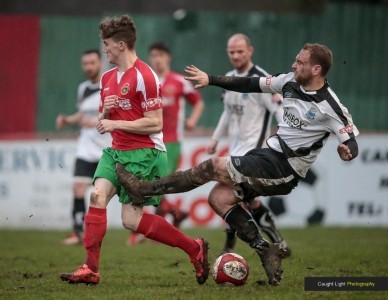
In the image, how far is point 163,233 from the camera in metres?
7.96

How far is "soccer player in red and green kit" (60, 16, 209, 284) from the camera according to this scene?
7.82 metres

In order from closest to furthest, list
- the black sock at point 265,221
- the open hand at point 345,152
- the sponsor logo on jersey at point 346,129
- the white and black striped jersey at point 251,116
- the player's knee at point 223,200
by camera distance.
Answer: the open hand at point 345,152
the sponsor logo on jersey at point 346,129
the player's knee at point 223,200
the black sock at point 265,221
the white and black striped jersey at point 251,116

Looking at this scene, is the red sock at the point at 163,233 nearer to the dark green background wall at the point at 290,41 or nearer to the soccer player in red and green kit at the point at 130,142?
the soccer player in red and green kit at the point at 130,142

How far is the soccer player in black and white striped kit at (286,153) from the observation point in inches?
302

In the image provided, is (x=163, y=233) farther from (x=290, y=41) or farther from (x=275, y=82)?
(x=290, y=41)

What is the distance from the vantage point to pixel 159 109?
7953 mm

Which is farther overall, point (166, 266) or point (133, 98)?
point (166, 266)

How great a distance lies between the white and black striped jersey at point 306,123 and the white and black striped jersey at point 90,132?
516 cm

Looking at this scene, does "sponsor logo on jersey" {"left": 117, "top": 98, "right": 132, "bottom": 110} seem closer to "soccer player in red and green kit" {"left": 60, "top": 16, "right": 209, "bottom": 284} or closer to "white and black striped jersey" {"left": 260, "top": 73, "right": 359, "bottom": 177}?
"soccer player in red and green kit" {"left": 60, "top": 16, "right": 209, "bottom": 284}

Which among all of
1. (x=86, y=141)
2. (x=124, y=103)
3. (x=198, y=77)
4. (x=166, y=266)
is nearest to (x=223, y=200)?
(x=198, y=77)

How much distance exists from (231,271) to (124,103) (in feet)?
5.66

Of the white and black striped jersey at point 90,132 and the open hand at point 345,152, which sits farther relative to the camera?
the white and black striped jersey at point 90,132

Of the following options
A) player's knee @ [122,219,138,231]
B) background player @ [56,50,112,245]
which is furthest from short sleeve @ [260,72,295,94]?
background player @ [56,50,112,245]

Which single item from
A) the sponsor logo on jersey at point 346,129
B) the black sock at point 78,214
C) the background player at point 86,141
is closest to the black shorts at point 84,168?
the background player at point 86,141
